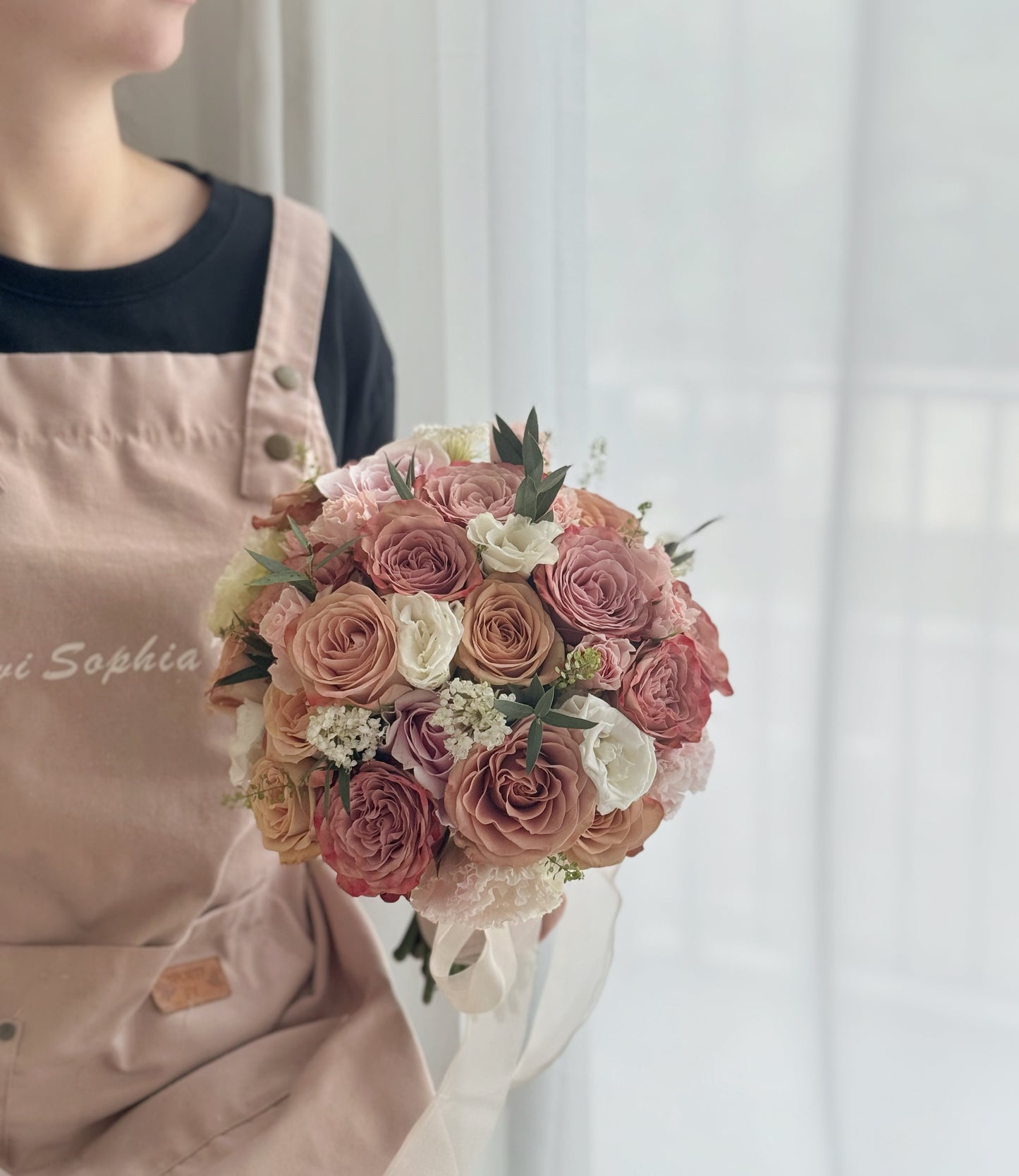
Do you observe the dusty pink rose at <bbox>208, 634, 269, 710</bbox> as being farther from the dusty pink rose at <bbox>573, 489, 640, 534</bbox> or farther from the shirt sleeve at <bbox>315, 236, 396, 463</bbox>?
the shirt sleeve at <bbox>315, 236, 396, 463</bbox>

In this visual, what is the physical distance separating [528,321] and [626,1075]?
843mm

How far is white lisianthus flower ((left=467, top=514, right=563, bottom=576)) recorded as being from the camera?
0.66 metres

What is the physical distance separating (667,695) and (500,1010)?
34 centimetres

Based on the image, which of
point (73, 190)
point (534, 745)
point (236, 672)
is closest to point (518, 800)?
point (534, 745)

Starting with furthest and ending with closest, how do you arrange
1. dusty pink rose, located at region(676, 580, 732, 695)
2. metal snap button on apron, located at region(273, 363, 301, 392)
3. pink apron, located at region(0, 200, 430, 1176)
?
1. metal snap button on apron, located at region(273, 363, 301, 392)
2. pink apron, located at region(0, 200, 430, 1176)
3. dusty pink rose, located at region(676, 580, 732, 695)

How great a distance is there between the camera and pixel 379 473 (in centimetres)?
75

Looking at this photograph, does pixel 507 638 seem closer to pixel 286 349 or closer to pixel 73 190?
pixel 286 349

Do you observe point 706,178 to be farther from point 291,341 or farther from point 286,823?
point 286,823

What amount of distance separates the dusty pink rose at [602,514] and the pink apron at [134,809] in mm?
326

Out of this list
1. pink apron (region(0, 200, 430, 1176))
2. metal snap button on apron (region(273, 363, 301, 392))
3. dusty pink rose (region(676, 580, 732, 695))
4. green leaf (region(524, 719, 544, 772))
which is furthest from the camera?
metal snap button on apron (region(273, 363, 301, 392))

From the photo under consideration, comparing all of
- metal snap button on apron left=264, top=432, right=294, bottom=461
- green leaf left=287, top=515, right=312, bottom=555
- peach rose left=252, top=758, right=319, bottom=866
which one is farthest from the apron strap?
peach rose left=252, top=758, right=319, bottom=866

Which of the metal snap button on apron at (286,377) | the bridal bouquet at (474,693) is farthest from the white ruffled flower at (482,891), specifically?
the metal snap button on apron at (286,377)

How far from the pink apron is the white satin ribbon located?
112 mm

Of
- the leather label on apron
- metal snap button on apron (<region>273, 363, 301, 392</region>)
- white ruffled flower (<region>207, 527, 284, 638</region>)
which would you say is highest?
metal snap button on apron (<region>273, 363, 301, 392</region>)
